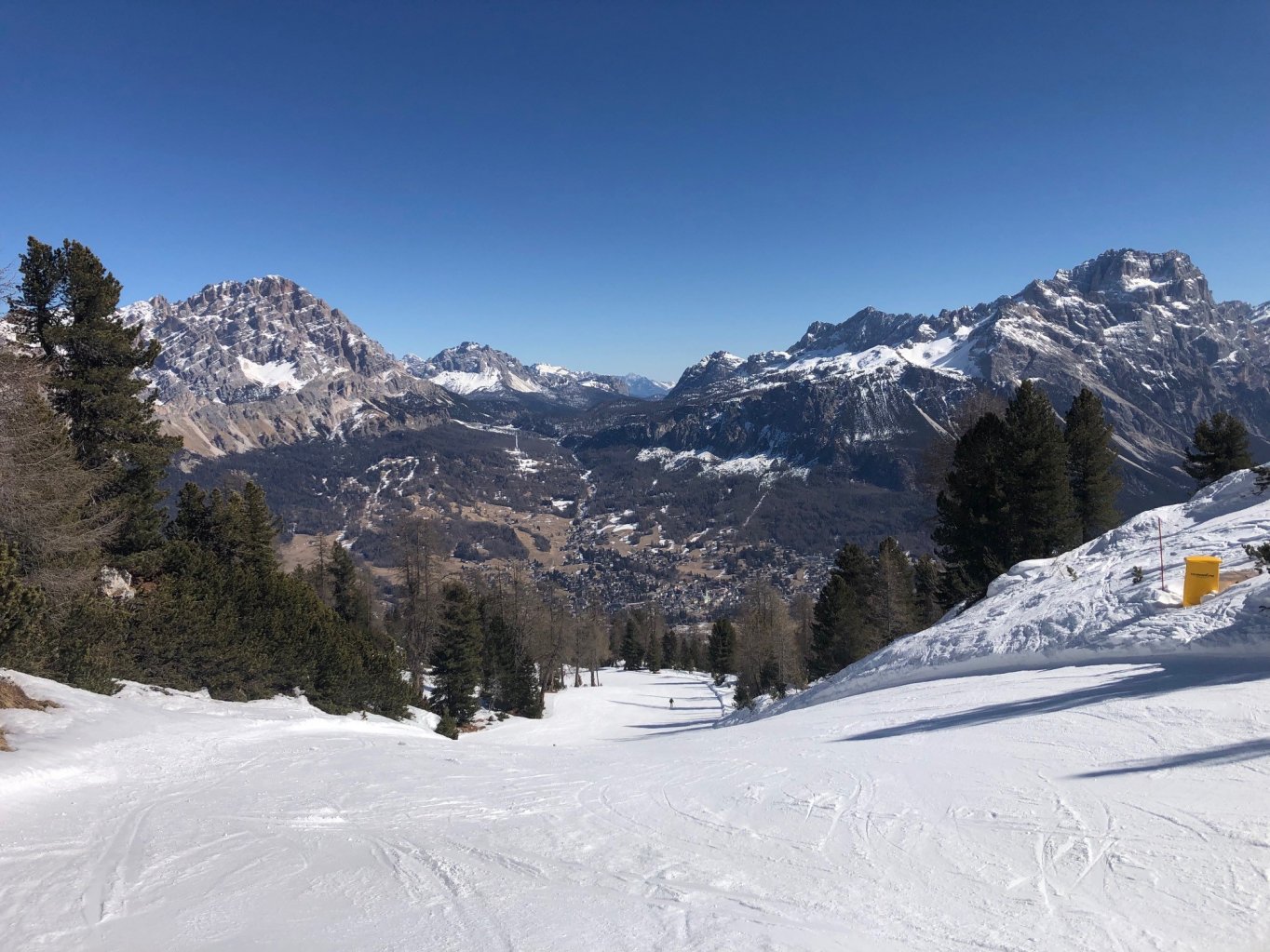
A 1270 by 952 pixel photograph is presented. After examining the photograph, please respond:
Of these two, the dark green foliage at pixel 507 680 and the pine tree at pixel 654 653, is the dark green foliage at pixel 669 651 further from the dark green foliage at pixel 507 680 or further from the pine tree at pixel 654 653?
the dark green foliage at pixel 507 680

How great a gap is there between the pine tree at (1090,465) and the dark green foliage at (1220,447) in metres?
7.68

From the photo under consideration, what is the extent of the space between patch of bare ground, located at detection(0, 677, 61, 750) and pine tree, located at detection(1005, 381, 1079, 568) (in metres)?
30.4

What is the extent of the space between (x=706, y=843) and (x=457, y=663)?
30.4 m

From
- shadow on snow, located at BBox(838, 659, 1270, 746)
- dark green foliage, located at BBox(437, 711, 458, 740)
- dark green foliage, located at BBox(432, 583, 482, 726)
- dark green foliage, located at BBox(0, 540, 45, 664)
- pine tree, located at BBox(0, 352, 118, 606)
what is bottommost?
dark green foliage, located at BBox(437, 711, 458, 740)

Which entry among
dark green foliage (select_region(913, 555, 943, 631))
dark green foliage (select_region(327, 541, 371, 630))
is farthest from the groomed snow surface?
dark green foliage (select_region(327, 541, 371, 630))

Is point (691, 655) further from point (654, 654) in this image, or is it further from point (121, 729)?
point (121, 729)

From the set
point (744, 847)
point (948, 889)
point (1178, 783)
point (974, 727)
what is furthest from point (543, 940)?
point (974, 727)

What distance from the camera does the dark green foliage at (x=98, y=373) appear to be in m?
19.9

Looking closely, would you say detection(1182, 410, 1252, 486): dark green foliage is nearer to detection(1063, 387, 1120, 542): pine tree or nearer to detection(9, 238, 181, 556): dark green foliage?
detection(1063, 387, 1120, 542): pine tree

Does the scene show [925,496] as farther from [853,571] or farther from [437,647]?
[437,647]

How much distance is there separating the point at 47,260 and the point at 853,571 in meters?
42.7

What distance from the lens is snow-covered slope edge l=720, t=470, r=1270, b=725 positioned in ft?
37.2

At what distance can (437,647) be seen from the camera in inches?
1368

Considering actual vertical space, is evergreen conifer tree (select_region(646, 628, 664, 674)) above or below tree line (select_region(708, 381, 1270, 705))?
below
